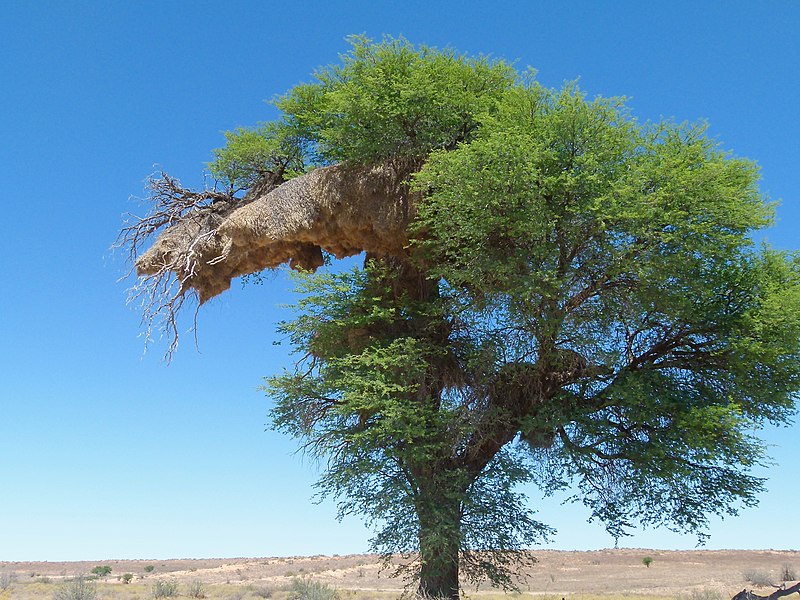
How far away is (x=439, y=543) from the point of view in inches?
643

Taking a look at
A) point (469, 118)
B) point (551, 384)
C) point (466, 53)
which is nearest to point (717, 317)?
point (551, 384)

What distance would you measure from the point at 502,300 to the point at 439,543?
5373mm

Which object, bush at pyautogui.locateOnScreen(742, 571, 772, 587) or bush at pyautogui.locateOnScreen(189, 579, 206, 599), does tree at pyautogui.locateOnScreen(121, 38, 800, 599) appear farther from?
bush at pyautogui.locateOnScreen(742, 571, 772, 587)

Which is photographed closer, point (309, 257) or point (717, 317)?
point (717, 317)

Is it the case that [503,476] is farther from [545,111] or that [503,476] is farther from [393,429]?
[545,111]

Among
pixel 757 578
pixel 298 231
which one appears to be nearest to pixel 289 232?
pixel 298 231

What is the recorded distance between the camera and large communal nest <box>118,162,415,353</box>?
61.9 feet

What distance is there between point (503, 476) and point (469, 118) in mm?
8570

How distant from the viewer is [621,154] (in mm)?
16156

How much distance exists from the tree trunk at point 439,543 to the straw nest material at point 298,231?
20.3ft

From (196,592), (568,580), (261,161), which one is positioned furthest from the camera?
(568,580)

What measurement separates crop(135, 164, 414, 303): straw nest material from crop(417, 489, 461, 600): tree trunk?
619 centimetres

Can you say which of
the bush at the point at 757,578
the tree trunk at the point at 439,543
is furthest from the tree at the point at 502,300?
the bush at the point at 757,578

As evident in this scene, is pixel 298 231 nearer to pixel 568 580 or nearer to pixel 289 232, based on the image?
pixel 289 232
